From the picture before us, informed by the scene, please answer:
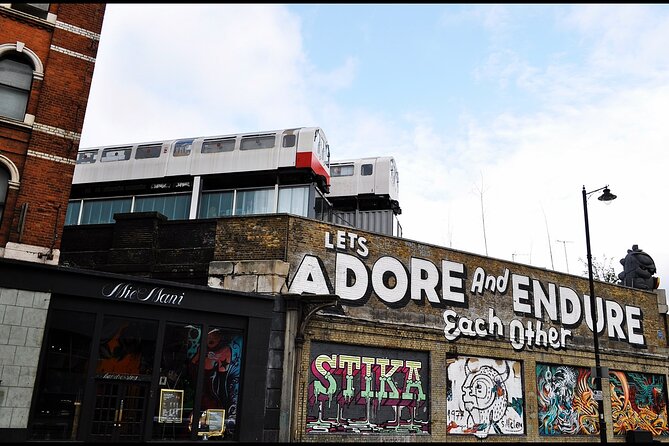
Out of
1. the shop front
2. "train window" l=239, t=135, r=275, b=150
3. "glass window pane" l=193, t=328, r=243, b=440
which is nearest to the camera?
the shop front

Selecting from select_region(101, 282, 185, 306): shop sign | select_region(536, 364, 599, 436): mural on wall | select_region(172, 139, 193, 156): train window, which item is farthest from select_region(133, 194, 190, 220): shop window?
select_region(536, 364, 599, 436): mural on wall

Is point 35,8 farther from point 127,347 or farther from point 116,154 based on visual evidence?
point 116,154

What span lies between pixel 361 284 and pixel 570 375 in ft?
36.6

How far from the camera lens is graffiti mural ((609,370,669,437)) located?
24.8m

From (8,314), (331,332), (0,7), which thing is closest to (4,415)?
(8,314)

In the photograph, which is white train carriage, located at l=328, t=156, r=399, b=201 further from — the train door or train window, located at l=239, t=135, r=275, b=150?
the train door

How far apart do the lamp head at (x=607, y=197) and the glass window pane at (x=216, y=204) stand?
52.0 feet

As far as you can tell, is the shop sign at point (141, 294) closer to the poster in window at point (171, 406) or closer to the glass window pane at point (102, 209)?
the poster in window at point (171, 406)

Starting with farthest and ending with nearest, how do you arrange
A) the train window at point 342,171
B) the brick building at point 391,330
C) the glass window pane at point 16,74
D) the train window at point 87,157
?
1. the train window at point 342,171
2. the train window at point 87,157
3. the brick building at point 391,330
4. the glass window pane at point 16,74

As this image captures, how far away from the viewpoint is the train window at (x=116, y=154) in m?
28.2

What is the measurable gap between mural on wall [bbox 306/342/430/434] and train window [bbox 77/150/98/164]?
17745 millimetres

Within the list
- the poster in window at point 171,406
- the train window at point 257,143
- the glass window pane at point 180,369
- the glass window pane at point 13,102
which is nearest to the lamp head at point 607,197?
the train window at point 257,143

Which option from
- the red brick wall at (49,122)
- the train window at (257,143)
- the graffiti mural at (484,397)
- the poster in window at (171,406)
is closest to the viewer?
the red brick wall at (49,122)

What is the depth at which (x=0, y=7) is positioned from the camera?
1512 centimetres
